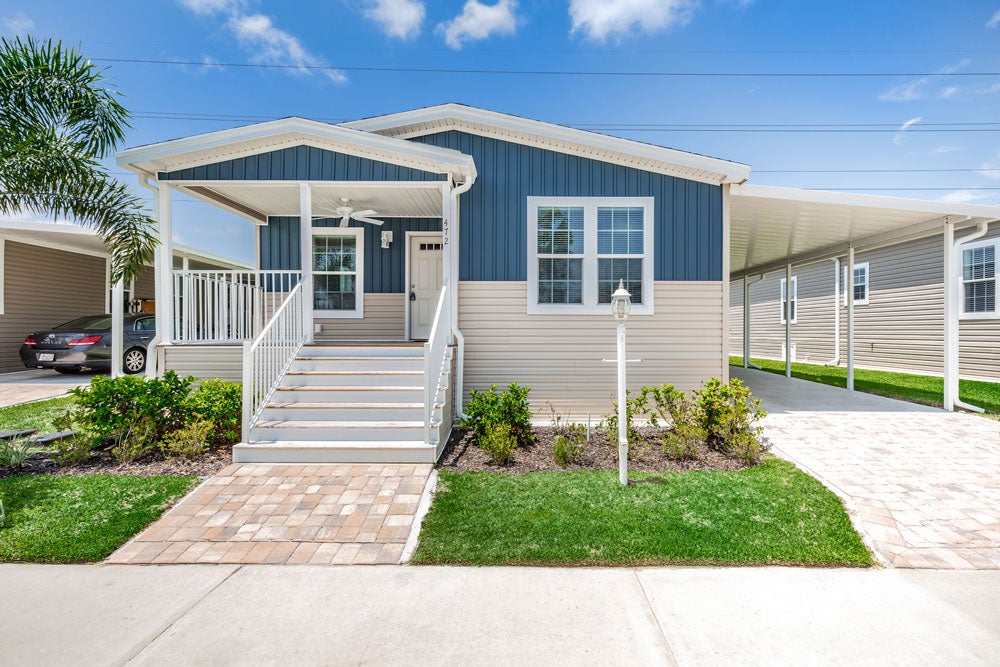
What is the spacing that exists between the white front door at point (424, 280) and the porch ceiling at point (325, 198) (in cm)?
48

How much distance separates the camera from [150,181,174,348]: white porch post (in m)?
5.89

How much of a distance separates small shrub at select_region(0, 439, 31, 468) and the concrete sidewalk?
212 cm

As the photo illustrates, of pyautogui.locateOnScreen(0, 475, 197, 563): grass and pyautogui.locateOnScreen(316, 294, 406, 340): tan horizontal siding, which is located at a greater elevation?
pyautogui.locateOnScreen(316, 294, 406, 340): tan horizontal siding

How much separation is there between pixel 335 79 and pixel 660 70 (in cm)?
1353

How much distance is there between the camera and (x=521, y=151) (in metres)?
6.43

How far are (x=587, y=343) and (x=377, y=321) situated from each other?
346 cm

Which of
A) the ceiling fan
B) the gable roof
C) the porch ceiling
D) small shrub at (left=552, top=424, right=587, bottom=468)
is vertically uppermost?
the gable roof

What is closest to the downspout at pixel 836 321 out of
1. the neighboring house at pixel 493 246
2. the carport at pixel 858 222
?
the carport at pixel 858 222

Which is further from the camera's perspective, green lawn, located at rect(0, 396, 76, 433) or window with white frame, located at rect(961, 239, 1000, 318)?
window with white frame, located at rect(961, 239, 1000, 318)

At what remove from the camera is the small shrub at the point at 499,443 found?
4.53m

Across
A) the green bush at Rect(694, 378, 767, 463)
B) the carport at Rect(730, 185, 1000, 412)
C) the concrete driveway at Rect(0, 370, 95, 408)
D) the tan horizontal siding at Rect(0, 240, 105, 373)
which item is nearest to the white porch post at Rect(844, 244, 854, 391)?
the carport at Rect(730, 185, 1000, 412)

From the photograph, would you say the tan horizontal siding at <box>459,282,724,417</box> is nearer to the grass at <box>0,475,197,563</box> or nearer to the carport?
the carport

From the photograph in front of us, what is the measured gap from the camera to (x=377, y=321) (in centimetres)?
775

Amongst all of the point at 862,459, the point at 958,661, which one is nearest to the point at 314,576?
the point at 958,661
